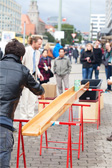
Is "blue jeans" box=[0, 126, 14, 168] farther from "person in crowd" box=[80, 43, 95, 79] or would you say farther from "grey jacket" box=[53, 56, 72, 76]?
"person in crowd" box=[80, 43, 95, 79]

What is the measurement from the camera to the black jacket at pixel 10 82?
335cm

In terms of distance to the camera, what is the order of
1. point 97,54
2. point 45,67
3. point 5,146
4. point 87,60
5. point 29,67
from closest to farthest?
point 5,146 < point 29,67 < point 45,67 < point 87,60 < point 97,54

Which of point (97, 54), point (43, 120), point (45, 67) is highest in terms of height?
point (97, 54)

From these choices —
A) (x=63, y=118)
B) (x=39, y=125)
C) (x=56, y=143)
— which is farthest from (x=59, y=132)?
(x=39, y=125)

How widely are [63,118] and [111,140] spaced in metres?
2.31

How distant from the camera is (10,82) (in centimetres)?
341

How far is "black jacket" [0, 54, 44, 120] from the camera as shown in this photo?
3352mm

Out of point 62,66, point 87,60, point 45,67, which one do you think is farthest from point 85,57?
point 45,67

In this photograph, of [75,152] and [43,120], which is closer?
[43,120]

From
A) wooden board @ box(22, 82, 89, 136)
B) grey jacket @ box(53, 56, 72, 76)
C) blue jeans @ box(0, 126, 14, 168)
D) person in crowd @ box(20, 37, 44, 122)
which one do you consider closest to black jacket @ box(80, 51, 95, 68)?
grey jacket @ box(53, 56, 72, 76)

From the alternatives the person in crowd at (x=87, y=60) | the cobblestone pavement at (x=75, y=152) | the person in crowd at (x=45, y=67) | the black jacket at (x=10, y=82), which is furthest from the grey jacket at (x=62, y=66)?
the black jacket at (x=10, y=82)

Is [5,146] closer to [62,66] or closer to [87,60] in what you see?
[62,66]

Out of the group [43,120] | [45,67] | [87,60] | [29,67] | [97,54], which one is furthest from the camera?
[97,54]

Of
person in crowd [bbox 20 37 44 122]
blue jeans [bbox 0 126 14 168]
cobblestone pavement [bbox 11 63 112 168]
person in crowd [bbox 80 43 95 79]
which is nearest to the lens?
blue jeans [bbox 0 126 14 168]
